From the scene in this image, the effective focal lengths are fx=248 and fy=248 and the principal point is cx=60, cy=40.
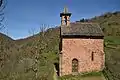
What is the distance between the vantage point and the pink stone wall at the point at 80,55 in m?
37.0

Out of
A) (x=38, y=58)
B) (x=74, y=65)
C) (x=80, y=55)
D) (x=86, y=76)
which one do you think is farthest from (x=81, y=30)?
(x=38, y=58)

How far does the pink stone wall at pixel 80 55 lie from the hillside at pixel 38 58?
1.95 m

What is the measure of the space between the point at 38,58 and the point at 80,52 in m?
8.02

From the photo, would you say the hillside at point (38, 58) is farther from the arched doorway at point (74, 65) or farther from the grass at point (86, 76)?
the arched doorway at point (74, 65)

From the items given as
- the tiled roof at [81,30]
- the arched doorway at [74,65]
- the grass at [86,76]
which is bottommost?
the grass at [86,76]

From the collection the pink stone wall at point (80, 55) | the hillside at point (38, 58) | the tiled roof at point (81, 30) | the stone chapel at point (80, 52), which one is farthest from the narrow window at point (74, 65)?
the tiled roof at point (81, 30)

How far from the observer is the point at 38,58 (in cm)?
4156

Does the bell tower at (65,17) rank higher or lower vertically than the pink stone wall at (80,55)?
higher

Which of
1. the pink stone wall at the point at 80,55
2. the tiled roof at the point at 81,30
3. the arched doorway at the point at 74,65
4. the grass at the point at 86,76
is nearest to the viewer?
the grass at the point at 86,76

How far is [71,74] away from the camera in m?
36.8

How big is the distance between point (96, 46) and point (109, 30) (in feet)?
196

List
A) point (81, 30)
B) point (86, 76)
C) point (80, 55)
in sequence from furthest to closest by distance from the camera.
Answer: point (81, 30) → point (80, 55) → point (86, 76)

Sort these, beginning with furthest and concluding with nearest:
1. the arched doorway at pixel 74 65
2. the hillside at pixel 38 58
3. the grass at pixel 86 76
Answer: the hillside at pixel 38 58
the arched doorway at pixel 74 65
the grass at pixel 86 76

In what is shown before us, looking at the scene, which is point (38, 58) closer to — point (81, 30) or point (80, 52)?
point (80, 52)
